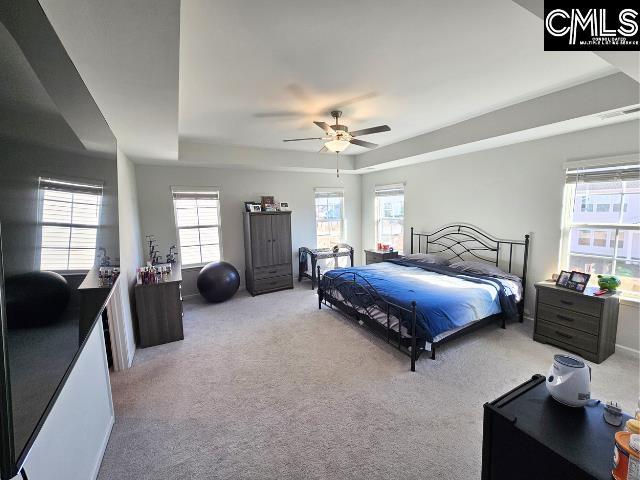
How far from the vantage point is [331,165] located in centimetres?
568

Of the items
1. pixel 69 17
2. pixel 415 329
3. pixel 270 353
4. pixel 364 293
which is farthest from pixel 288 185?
pixel 69 17

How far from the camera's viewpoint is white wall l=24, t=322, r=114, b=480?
123 centimetres

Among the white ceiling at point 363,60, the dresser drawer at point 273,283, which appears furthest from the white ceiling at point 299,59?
the dresser drawer at point 273,283

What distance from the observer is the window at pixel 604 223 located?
2.93 m

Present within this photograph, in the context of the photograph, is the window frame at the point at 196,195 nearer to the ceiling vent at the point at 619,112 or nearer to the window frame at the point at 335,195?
the window frame at the point at 335,195

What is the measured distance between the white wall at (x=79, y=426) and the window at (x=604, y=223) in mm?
4743

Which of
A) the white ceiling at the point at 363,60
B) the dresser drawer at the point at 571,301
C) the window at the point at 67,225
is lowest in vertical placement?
the dresser drawer at the point at 571,301

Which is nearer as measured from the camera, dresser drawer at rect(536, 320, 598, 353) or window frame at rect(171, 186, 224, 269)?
dresser drawer at rect(536, 320, 598, 353)

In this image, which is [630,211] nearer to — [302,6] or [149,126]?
[302,6]

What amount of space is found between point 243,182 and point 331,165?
178 centimetres

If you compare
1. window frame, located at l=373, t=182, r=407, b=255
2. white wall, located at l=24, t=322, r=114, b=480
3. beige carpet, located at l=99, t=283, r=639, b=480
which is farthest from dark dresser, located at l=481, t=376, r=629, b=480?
window frame, located at l=373, t=182, r=407, b=255

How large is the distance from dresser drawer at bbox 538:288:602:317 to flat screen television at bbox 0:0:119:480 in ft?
13.1

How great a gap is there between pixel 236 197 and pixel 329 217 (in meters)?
2.15

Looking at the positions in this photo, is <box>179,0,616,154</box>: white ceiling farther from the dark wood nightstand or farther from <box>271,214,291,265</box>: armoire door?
the dark wood nightstand
